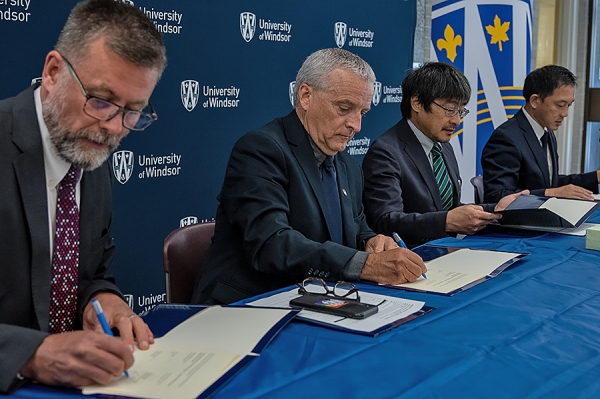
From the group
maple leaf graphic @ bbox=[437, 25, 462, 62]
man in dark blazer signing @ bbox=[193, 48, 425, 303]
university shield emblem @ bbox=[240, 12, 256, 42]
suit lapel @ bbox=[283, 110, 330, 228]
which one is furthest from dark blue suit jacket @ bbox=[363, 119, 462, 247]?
maple leaf graphic @ bbox=[437, 25, 462, 62]

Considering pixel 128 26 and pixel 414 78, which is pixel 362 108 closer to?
pixel 414 78

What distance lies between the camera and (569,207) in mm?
2859

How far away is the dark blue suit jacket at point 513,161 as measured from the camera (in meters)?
3.71

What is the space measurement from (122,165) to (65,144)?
1.72 m

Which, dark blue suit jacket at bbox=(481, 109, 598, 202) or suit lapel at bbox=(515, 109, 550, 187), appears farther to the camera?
suit lapel at bbox=(515, 109, 550, 187)

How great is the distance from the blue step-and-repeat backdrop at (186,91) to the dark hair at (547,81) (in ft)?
4.33

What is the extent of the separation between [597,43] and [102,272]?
7309mm

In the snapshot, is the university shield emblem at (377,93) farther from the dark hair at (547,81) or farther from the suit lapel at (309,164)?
the suit lapel at (309,164)

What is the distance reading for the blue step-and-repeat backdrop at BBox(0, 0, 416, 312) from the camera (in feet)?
9.04

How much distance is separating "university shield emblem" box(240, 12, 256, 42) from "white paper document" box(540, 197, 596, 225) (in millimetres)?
1875

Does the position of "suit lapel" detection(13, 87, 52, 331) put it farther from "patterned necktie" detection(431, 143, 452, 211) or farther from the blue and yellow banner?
the blue and yellow banner

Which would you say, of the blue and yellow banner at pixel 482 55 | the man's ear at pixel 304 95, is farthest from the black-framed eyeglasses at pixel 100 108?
the blue and yellow banner at pixel 482 55

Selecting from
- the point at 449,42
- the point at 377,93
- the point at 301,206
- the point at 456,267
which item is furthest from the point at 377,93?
the point at 456,267

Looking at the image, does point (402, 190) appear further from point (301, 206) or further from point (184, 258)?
point (184, 258)
